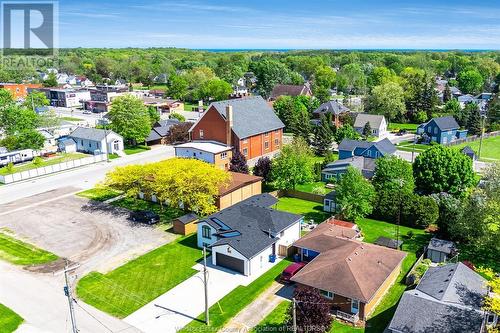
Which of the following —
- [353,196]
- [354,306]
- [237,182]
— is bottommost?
[354,306]

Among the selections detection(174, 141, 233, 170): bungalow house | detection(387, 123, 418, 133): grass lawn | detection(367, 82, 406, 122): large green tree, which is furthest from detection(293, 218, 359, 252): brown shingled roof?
detection(367, 82, 406, 122): large green tree

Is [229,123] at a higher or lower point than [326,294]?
higher

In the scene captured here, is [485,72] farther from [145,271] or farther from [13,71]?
[13,71]

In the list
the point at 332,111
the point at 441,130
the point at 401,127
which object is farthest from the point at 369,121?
the point at 401,127

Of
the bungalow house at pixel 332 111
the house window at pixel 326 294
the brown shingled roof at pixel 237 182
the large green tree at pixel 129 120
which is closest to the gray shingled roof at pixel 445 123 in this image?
the bungalow house at pixel 332 111

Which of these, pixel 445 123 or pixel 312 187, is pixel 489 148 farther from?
pixel 312 187

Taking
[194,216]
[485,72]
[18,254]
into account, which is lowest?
[18,254]

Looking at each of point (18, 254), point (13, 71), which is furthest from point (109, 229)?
point (13, 71)
